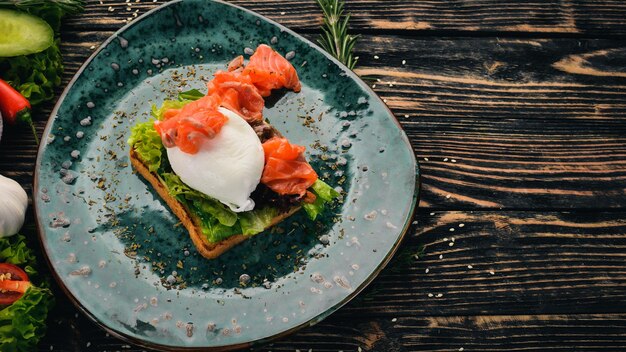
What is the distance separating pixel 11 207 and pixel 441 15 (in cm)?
333

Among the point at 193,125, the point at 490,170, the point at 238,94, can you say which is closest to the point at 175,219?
the point at 193,125

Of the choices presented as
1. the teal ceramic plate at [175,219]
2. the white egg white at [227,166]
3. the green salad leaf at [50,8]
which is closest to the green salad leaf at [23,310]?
the teal ceramic plate at [175,219]

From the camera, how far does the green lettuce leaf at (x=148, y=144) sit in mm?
4008

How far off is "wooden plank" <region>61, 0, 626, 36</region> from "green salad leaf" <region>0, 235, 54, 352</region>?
5.69 ft

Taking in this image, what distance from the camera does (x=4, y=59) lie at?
14.4 ft

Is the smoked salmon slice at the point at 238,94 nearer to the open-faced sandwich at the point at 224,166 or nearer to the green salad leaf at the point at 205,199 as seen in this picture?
the open-faced sandwich at the point at 224,166

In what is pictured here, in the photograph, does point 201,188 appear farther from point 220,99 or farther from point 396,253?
point 396,253

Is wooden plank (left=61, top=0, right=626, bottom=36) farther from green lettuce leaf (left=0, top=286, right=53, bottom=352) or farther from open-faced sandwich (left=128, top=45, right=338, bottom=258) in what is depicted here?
green lettuce leaf (left=0, top=286, right=53, bottom=352)

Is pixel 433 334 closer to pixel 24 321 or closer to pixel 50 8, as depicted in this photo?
pixel 24 321

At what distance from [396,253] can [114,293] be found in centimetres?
166

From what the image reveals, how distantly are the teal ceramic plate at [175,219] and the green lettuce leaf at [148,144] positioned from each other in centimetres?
21

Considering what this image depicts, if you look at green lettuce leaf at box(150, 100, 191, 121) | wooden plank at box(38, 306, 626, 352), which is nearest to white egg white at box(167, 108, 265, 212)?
green lettuce leaf at box(150, 100, 191, 121)

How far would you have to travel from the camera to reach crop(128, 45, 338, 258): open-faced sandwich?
379 centimetres

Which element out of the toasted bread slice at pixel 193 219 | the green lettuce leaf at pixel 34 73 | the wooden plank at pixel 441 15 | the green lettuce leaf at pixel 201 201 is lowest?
the toasted bread slice at pixel 193 219
